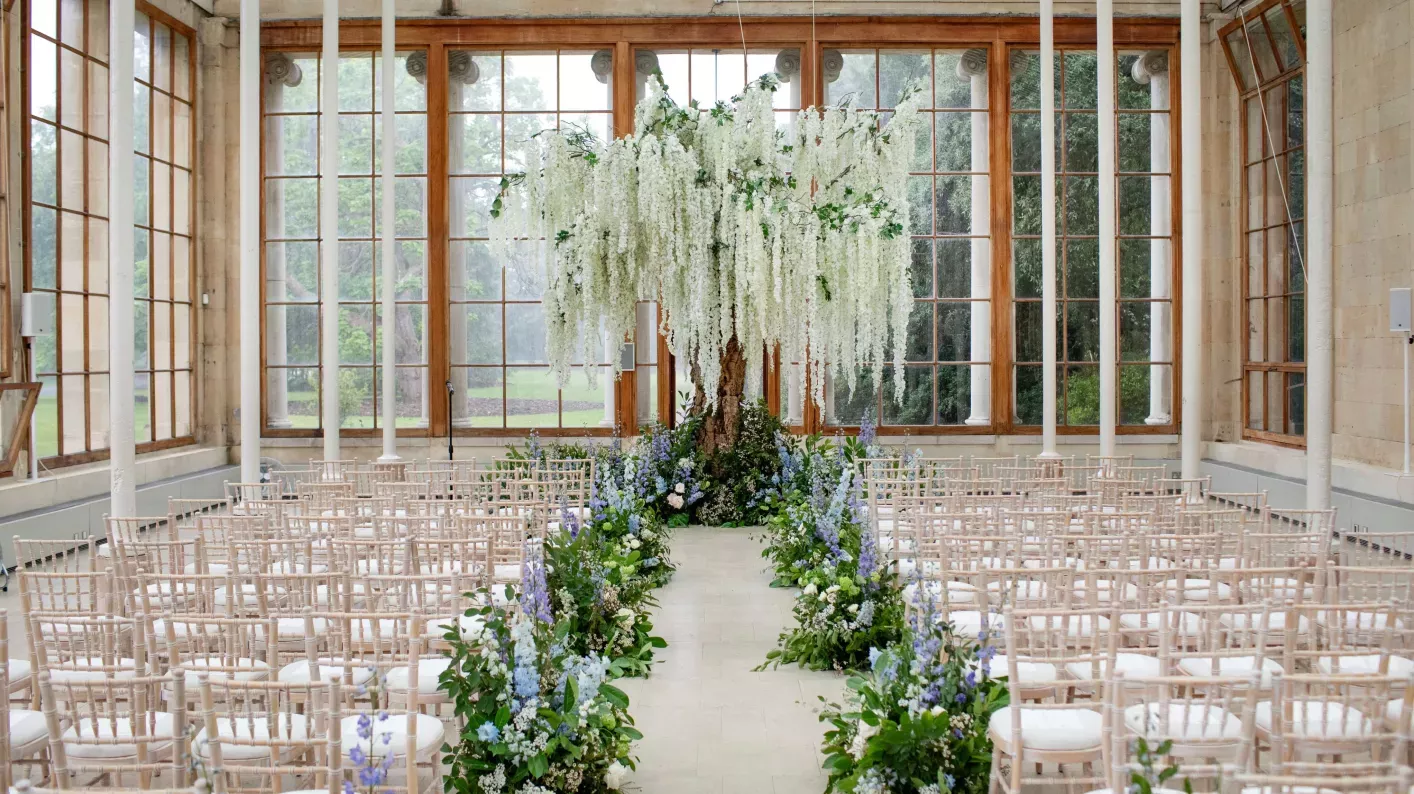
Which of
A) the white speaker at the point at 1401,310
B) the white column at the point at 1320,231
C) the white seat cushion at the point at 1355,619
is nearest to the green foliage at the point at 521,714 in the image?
the white seat cushion at the point at 1355,619

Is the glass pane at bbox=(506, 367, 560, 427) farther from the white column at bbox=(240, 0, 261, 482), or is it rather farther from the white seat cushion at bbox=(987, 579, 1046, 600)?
the white seat cushion at bbox=(987, 579, 1046, 600)

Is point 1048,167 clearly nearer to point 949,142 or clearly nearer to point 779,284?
point 949,142

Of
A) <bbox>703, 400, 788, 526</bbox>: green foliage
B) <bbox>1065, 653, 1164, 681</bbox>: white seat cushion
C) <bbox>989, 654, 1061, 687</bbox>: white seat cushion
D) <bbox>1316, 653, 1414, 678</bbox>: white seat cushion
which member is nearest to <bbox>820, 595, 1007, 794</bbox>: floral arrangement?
<bbox>989, 654, 1061, 687</bbox>: white seat cushion

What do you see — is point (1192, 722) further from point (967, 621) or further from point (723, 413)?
point (723, 413)

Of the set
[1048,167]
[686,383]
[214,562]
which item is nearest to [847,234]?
[1048,167]

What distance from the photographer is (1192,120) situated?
984cm

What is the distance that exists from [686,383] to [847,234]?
415 centimetres

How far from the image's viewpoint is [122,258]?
792 centimetres

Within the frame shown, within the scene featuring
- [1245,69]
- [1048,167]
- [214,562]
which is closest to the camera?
[214,562]

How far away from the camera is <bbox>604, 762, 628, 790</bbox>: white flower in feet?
13.6

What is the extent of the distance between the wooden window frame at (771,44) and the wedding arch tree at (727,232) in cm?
279

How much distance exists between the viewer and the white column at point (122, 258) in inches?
309

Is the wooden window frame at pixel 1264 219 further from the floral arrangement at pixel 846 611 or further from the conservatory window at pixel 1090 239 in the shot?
the floral arrangement at pixel 846 611

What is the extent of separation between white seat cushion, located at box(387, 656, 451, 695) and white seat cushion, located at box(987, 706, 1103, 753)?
174 cm
